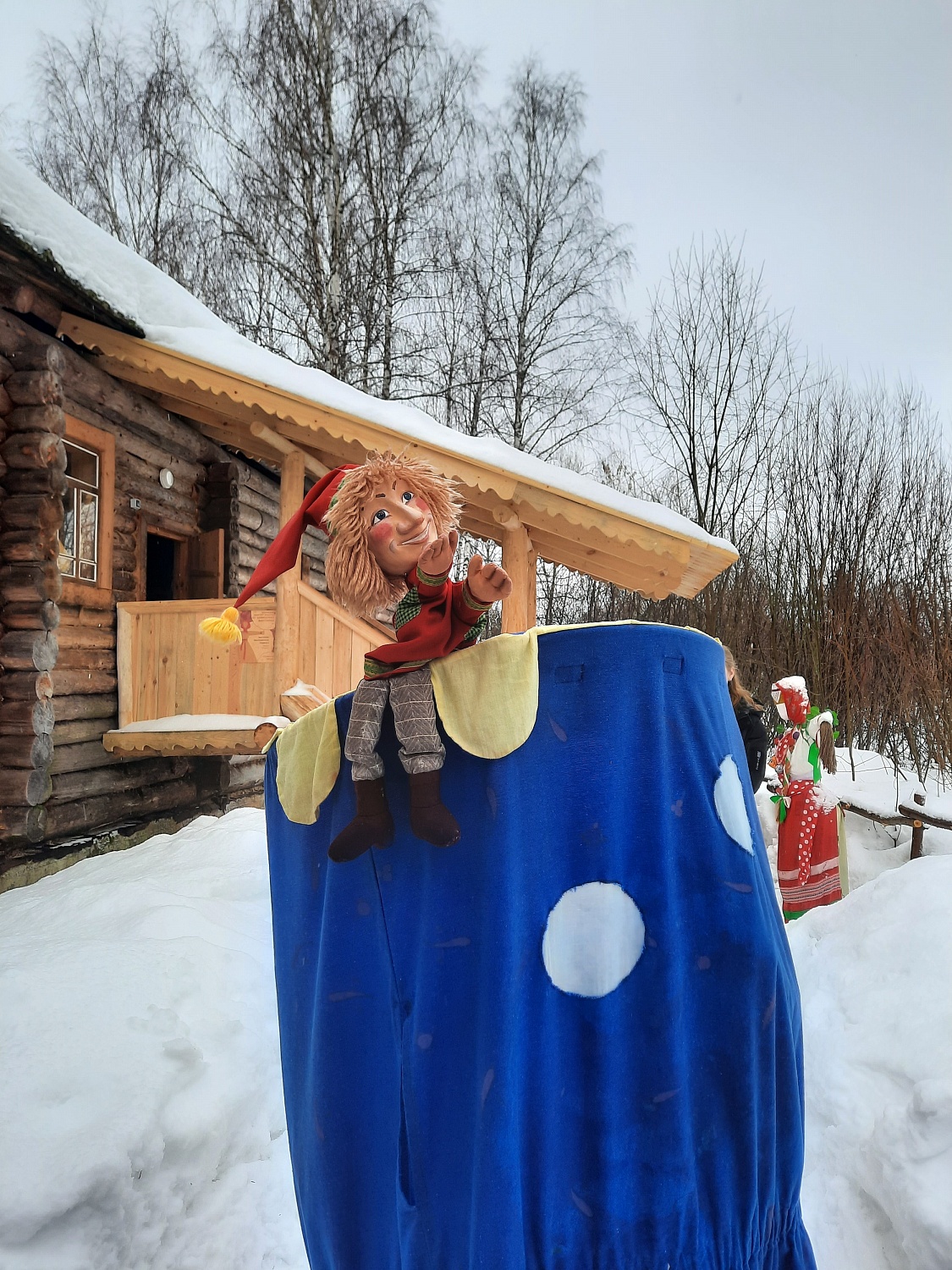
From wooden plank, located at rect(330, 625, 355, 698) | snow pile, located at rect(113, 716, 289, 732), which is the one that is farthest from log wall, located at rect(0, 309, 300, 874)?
wooden plank, located at rect(330, 625, 355, 698)

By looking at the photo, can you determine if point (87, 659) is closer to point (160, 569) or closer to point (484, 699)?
point (160, 569)

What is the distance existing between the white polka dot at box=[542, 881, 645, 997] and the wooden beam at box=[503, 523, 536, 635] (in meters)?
4.46

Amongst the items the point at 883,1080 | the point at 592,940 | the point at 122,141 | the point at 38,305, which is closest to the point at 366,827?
the point at 592,940

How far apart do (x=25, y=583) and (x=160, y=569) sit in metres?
3.27

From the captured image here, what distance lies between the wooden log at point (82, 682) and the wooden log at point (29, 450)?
4.70 feet

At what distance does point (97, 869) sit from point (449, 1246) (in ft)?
14.6

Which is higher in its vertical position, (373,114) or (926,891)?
(373,114)

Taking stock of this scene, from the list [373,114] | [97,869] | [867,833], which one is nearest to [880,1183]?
[97,869]

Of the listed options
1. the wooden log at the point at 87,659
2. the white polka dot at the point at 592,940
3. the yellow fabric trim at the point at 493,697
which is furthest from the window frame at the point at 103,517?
the white polka dot at the point at 592,940

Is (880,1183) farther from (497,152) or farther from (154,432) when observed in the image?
(497,152)

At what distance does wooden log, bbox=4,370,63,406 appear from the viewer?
5004mm

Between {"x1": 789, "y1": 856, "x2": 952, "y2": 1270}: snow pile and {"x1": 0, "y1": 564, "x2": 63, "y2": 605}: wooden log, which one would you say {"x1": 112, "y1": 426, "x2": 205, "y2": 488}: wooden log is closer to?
{"x1": 0, "y1": 564, "x2": 63, "y2": 605}: wooden log

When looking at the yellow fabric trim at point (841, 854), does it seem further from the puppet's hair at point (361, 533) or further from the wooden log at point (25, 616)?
the wooden log at point (25, 616)

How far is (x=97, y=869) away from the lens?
15.9 feet
